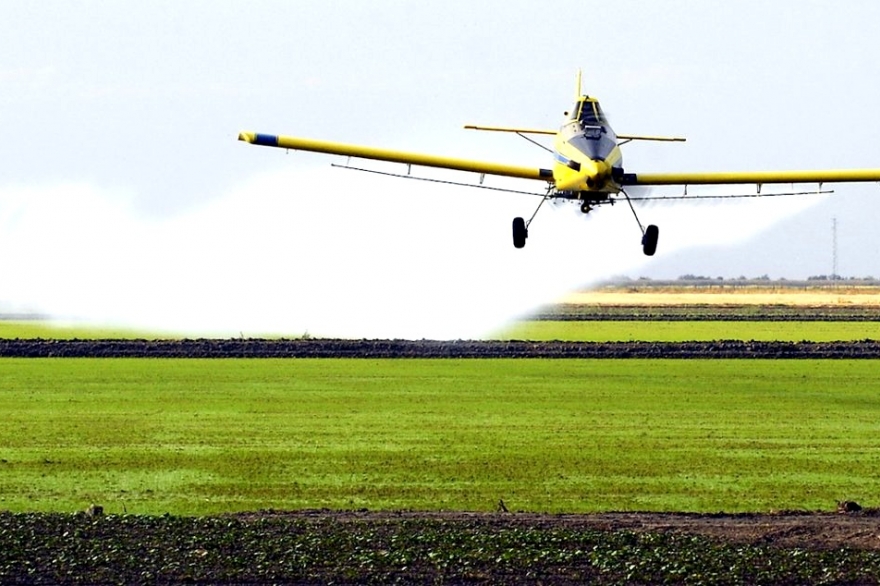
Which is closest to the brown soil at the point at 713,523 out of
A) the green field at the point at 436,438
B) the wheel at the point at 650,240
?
the green field at the point at 436,438

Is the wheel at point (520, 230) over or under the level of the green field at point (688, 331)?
over

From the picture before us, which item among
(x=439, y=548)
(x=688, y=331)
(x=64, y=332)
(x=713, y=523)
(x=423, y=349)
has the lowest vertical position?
(x=439, y=548)

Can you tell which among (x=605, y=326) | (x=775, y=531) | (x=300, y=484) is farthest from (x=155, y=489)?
(x=605, y=326)

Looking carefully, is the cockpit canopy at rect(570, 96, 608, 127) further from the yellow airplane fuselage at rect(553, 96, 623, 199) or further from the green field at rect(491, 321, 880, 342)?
the green field at rect(491, 321, 880, 342)

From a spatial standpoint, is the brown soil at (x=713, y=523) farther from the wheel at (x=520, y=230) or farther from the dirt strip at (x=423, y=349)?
the dirt strip at (x=423, y=349)

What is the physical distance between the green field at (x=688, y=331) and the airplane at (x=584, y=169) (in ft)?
70.4

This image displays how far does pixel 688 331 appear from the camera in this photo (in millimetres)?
74312

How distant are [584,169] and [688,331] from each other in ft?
124

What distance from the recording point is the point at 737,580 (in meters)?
19.5

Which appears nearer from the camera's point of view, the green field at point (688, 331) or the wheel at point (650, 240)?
the wheel at point (650, 240)

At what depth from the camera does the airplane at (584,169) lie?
38.1 m

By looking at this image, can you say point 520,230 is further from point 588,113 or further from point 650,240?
point 588,113

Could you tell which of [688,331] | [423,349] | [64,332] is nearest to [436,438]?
[423,349]

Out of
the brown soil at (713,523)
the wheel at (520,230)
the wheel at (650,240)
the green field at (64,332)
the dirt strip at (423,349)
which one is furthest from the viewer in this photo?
the green field at (64,332)
